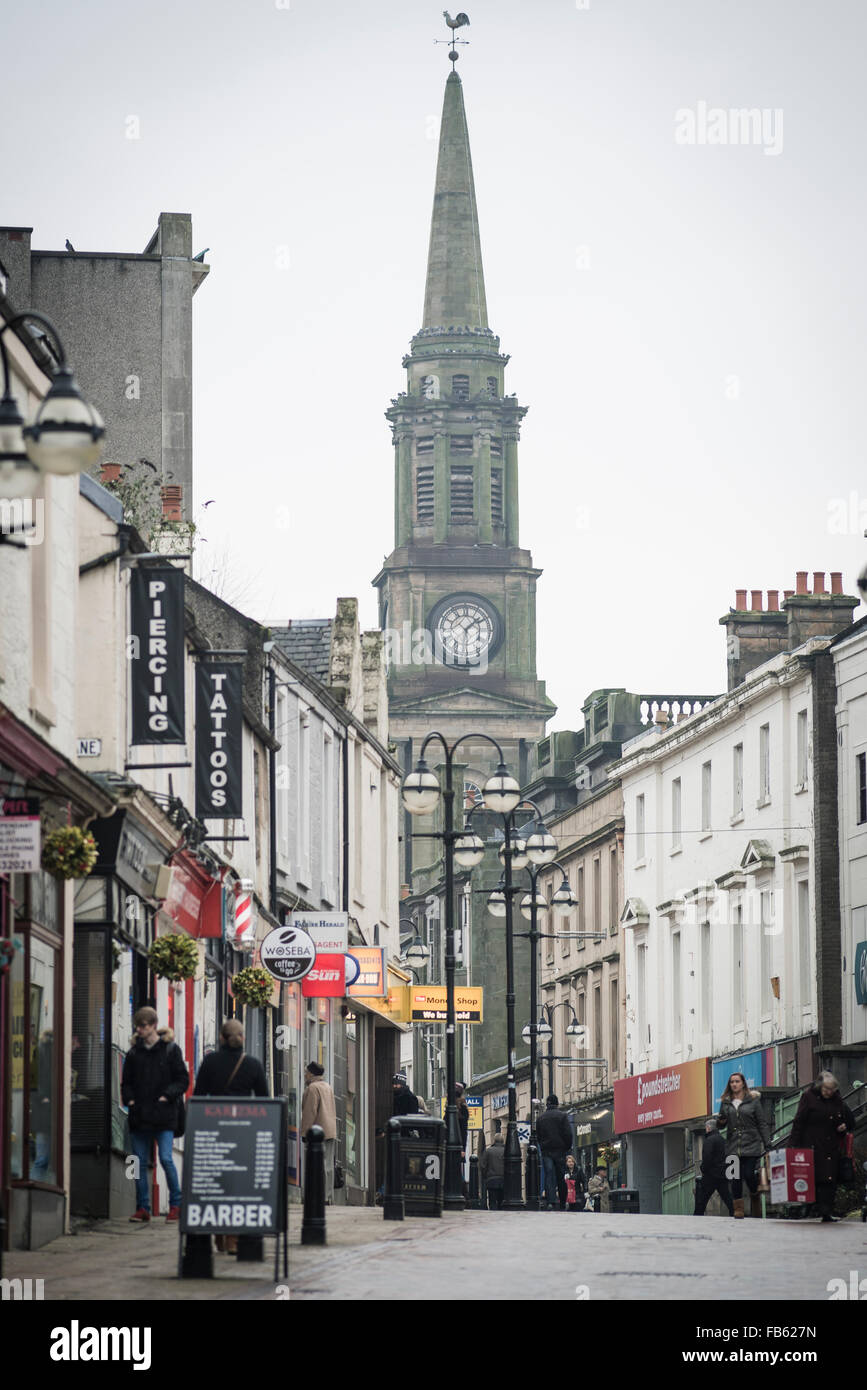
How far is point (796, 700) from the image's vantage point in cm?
5244

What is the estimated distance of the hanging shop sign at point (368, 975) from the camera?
37.3m

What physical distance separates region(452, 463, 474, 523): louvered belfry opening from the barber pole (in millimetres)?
94140

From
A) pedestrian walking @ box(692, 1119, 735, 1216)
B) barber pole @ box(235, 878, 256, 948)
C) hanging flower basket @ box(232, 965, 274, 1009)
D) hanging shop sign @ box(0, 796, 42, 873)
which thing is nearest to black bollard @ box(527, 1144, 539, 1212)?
pedestrian walking @ box(692, 1119, 735, 1216)

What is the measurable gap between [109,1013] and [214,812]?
5552mm

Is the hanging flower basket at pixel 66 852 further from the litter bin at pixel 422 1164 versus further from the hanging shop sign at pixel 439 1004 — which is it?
the hanging shop sign at pixel 439 1004

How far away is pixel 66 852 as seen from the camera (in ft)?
63.2

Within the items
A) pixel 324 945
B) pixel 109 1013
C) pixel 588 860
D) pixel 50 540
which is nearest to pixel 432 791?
pixel 324 945

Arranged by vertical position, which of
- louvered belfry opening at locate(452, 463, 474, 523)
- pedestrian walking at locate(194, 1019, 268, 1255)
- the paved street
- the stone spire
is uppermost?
the stone spire

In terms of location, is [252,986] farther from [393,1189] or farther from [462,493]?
[462,493]

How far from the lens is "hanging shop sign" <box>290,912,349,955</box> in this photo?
106 feet

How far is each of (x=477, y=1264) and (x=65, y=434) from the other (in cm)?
801

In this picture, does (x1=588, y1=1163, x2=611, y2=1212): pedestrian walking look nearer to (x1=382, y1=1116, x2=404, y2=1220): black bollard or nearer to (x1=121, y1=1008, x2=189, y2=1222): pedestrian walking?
(x1=382, y1=1116, x2=404, y2=1220): black bollard

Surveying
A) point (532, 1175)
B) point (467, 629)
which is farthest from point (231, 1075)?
point (467, 629)
